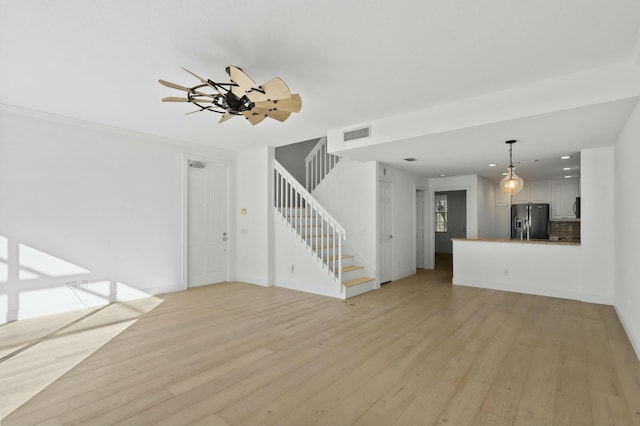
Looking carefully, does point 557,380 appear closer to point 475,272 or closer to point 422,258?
point 475,272

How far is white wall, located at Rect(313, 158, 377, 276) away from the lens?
20.7 ft

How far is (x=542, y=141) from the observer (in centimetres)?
463

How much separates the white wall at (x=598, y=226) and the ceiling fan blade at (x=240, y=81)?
549 centimetres

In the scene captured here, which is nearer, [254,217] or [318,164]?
[254,217]

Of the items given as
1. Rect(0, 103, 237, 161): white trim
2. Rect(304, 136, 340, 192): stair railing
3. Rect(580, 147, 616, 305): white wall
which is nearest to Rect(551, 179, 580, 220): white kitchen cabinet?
Rect(580, 147, 616, 305): white wall

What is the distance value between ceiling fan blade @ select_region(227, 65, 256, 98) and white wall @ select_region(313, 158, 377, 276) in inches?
149

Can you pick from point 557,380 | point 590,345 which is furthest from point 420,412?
point 590,345

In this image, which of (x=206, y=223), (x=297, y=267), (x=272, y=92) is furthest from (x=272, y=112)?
(x=206, y=223)

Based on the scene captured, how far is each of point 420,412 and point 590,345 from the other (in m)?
2.48

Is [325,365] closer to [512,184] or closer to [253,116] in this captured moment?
[253,116]

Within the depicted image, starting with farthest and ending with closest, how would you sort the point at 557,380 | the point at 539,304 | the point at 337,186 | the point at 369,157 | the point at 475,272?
the point at 337,186
the point at 475,272
the point at 369,157
the point at 539,304
the point at 557,380

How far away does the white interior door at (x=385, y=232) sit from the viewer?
6.55 meters

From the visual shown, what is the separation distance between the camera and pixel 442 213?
11.8 meters

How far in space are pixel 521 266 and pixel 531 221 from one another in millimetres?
3426
